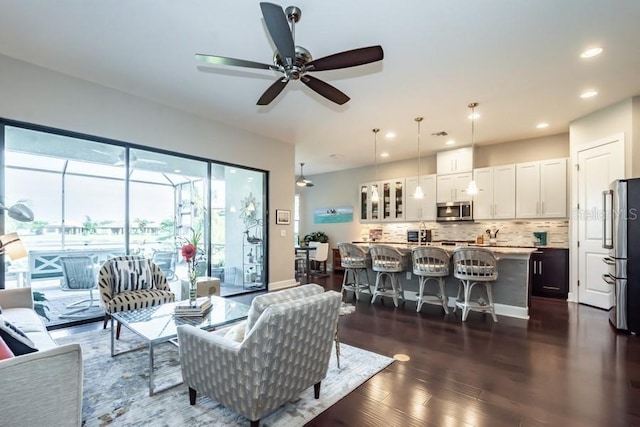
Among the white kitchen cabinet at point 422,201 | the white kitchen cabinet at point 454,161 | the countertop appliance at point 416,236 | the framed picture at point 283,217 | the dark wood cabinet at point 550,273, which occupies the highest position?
the white kitchen cabinet at point 454,161

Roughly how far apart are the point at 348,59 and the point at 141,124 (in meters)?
3.36

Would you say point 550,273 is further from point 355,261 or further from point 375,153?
point 375,153

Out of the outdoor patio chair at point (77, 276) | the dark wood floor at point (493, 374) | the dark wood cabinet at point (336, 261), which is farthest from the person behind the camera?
the dark wood cabinet at point (336, 261)

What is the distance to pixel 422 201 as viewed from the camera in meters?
7.28

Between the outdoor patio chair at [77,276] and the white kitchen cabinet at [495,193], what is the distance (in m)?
6.81

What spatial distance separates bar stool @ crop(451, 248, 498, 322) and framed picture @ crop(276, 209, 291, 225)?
11.0ft

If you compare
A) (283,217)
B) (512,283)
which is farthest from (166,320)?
(512,283)

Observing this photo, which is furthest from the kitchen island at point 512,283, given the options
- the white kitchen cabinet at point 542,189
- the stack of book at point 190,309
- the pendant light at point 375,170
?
the stack of book at point 190,309

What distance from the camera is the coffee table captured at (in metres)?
2.31

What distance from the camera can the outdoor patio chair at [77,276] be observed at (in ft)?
12.9

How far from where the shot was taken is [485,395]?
90.5 inches

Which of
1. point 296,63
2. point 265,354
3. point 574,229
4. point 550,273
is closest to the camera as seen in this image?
point 265,354

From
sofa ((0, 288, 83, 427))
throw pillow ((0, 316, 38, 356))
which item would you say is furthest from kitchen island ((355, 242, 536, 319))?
throw pillow ((0, 316, 38, 356))

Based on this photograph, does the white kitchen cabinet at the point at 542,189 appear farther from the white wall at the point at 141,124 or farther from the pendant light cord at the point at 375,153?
the white wall at the point at 141,124
